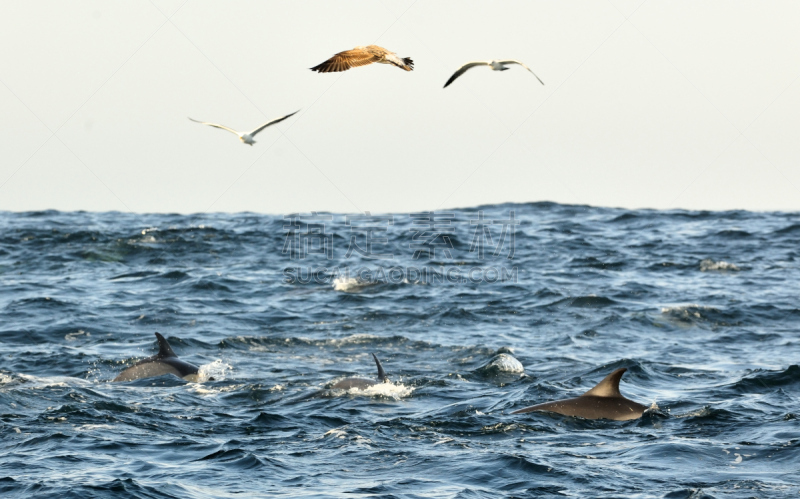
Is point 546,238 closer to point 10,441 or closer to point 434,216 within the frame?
point 434,216

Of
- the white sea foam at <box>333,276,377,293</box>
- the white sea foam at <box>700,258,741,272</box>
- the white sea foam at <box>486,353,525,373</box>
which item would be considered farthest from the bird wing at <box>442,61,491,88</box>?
the white sea foam at <box>700,258,741,272</box>

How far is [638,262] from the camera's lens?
34.0 meters

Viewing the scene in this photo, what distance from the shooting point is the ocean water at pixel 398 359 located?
36.2 feet

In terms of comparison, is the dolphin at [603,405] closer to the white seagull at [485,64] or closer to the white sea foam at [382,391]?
the white sea foam at [382,391]

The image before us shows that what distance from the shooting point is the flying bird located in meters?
14.8

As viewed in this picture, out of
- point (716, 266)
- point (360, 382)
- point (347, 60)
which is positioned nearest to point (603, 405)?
point (360, 382)

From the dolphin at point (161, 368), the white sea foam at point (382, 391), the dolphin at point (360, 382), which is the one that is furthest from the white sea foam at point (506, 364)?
the dolphin at point (161, 368)

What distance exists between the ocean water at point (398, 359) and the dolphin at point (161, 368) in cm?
37

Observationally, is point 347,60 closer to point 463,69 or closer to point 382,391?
point 463,69

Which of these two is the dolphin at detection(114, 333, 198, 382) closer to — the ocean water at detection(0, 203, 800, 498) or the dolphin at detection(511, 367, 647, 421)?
the ocean water at detection(0, 203, 800, 498)

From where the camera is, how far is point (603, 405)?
13.5 m

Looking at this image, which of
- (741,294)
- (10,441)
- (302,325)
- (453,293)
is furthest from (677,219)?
(10,441)

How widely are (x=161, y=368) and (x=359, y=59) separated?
7.41 metres

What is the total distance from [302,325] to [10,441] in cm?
1191
